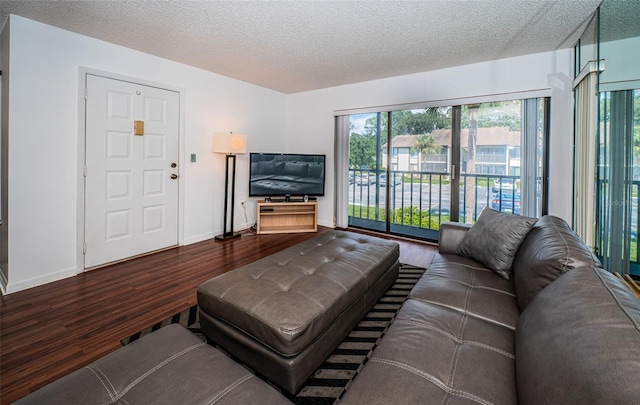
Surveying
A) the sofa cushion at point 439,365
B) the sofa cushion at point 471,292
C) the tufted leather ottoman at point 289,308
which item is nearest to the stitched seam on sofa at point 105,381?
the tufted leather ottoman at point 289,308

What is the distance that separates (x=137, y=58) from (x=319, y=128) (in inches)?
102

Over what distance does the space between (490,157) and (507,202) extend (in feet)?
2.10

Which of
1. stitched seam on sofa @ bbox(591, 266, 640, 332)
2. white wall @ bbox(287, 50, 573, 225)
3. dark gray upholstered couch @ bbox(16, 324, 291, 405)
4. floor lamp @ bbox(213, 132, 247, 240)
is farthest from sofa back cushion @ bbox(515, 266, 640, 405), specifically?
floor lamp @ bbox(213, 132, 247, 240)

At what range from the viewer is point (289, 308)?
142 centimetres

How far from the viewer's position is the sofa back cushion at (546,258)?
1281 millimetres

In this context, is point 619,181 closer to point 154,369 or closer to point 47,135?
point 154,369

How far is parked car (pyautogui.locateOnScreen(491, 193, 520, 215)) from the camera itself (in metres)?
3.54

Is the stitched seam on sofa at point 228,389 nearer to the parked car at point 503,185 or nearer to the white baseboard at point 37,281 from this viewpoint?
the white baseboard at point 37,281

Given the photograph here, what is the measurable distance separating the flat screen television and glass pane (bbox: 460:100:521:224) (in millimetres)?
2045

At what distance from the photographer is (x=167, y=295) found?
240cm

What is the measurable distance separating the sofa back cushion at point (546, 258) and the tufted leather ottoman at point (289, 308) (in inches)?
32.8

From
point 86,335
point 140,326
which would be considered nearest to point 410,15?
point 140,326

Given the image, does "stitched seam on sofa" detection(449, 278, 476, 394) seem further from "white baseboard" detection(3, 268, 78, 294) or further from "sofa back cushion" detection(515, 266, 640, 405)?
"white baseboard" detection(3, 268, 78, 294)

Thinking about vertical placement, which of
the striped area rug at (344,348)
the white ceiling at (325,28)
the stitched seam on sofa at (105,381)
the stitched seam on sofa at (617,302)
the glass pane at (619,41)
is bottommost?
the striped area rug at (344,348)
